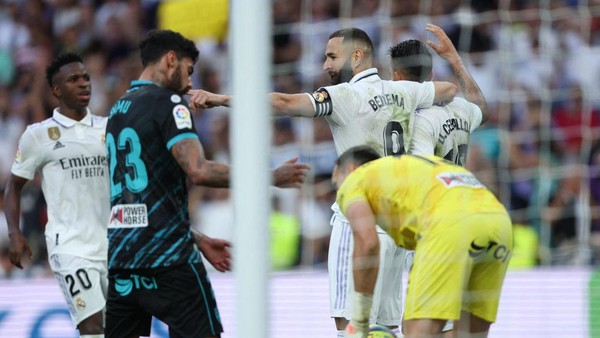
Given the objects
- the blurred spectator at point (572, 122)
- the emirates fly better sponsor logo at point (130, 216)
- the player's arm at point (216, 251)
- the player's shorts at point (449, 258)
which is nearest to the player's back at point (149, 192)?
the emirates fly better sponsor logo at point (130, 216)

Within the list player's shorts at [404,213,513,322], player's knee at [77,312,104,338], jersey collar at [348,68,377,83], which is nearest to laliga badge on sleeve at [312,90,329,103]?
jersey collar at [348,68,377,83]

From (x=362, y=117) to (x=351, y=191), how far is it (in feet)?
4.20

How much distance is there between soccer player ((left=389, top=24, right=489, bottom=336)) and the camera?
7109mm

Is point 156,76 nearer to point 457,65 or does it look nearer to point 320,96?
point 320,96

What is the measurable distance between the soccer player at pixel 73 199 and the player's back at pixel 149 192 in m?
1.40

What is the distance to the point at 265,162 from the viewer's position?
4844mm

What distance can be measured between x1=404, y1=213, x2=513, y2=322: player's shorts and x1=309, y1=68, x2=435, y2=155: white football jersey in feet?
4.25

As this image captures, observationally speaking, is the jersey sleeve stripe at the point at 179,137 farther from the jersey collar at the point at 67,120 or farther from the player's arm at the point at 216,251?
the jersey collar at the point at 67,120

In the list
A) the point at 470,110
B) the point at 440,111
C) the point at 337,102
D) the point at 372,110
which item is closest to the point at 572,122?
the point at 470,110

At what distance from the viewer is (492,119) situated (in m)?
9.77

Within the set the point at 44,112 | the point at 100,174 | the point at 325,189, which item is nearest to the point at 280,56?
the point at 325,189

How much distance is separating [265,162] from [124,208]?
1511 millimetres

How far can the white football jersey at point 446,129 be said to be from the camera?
23.3 feet

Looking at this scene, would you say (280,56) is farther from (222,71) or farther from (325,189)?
(325,189)
